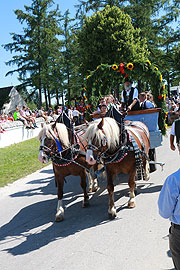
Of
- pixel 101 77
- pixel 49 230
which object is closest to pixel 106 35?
pixel 101 77

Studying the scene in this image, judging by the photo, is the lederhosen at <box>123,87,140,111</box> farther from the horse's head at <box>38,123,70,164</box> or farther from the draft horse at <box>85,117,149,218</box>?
the horse's head at <box>38,123,70,164</box>

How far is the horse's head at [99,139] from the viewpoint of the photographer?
12.9ft

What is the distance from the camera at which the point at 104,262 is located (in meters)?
3.09

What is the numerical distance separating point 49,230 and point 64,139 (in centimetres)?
155

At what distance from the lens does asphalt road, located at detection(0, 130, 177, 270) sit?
3.15 metres

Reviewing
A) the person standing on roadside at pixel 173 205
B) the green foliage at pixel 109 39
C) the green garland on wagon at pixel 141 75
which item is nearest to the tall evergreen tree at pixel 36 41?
the green foliage at pixel 109 39

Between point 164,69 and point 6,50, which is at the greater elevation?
point 6,50

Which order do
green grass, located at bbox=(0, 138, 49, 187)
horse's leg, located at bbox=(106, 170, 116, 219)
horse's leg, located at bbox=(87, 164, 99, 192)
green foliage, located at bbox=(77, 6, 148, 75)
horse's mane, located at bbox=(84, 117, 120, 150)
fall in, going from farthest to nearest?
green foliage, located at bbox=(77, 6, 148, 75) < green grass, located at bbox=(0, 138, 49, 187) < horse's leg, located at bbox=(87, 164, 99, 192) < horse's leg, located at bbox=(106, 170, 116, 219) < horse's mane, located at bbox=(84, 117, 120, 150)

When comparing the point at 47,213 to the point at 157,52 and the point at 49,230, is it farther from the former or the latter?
the point at 157,52

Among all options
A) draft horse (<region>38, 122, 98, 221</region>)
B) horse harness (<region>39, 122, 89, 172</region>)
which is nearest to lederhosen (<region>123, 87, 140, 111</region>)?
draft horse (<region>38, 122, 98, 221</region>)

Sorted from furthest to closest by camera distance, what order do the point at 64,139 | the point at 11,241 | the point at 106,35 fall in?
the point at 106,35, the point at 64,139, the point at 11,241

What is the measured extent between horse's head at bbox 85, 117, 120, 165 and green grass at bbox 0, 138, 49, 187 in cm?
290

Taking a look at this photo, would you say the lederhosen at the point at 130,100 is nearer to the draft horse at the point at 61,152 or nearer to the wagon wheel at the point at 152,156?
the wagon wheel at the point at 152,156

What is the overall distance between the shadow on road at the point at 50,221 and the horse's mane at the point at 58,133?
1352 millimetres
